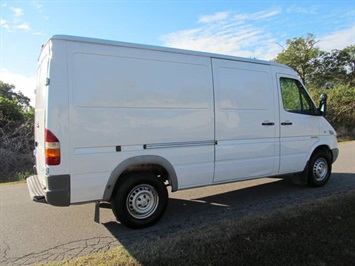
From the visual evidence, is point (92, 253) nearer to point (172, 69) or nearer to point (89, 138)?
point (89, 138)

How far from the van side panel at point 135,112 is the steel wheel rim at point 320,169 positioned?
2804 millimetres

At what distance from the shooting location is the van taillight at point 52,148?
412cm

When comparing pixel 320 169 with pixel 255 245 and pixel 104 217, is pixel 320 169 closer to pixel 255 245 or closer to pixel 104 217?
pixel 255 245

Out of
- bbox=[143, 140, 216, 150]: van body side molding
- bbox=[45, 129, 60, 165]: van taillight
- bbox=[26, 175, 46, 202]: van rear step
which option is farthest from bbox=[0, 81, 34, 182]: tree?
bbox=[143, 140, 216, 150]: van body side molding

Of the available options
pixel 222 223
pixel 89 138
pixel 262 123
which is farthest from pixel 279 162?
pixel 89 138

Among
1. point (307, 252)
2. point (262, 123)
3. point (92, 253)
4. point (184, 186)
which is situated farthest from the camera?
point (262, 123)

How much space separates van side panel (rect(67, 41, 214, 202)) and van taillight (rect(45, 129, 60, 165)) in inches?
7.4

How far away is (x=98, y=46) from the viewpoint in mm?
4461

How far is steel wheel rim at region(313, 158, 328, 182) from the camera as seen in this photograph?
6.86 m

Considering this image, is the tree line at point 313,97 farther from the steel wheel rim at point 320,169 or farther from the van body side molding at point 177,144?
the steel wheel rim at point 320,169

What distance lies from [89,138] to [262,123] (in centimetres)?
316

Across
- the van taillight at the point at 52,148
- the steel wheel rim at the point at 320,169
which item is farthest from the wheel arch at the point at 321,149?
the van taillight at the point at 52,148

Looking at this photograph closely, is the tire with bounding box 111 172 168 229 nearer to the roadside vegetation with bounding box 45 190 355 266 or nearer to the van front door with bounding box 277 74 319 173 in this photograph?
the roadside vegetation with bounding box 45 190 355 266

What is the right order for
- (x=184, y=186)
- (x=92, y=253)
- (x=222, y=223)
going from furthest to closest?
(x=184, y=186) < (x=222, y=223) < (x=92, y=253)
